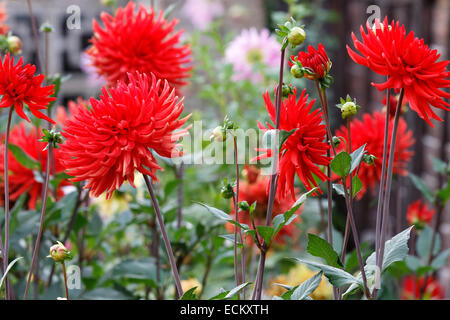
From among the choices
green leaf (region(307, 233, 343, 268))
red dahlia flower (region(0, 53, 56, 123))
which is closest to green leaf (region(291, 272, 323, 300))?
green leaf (region(307, 233, 343, 268))

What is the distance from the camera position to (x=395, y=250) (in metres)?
0.47

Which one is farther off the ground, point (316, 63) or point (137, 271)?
point (316, 63)

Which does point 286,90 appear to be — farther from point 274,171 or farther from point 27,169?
point 27,169

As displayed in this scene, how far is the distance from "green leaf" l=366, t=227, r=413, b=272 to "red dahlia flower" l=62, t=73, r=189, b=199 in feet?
0.66

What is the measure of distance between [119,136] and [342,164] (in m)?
0.18

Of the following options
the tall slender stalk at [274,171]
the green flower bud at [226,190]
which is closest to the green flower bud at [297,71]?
the tall slender stalk at [274,171]

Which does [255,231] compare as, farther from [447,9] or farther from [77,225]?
[447,9]

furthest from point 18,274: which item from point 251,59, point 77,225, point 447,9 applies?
point 447,9

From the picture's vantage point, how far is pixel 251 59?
50.2 inches

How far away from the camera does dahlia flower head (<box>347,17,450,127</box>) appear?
1.37 feet

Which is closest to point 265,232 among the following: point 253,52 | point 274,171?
point 274,171

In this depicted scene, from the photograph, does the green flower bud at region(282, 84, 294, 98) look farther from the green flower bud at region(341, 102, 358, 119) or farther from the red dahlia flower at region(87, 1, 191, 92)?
the red dahlia flower at region(87, 1, 191, 92)

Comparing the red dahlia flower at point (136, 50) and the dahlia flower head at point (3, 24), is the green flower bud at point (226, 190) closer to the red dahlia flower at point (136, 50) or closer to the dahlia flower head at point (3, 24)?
the red dahlia flower at point (136, 50)
